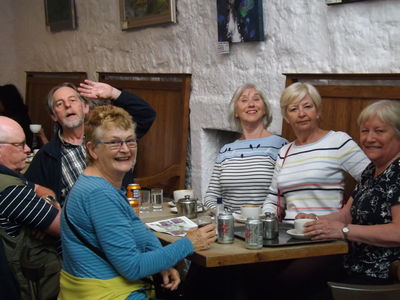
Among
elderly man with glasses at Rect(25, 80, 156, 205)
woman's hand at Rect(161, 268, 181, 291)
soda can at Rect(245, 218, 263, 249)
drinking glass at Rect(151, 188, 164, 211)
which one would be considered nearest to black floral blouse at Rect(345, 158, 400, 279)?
soda can at Rect(245, 218, 263, 249)

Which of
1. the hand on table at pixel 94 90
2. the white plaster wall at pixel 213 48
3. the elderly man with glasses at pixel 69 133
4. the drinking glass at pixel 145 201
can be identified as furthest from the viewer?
the hand on table at pixel 94 90

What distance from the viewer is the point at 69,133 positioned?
13.5 ft

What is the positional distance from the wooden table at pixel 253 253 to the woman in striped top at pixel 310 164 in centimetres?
59

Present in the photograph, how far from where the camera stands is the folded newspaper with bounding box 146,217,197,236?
2959mm

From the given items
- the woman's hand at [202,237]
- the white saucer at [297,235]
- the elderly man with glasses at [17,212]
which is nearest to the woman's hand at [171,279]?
the woman's hand at [202,237]

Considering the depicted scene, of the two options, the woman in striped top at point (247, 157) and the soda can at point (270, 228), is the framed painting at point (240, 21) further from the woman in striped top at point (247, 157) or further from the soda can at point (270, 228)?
the soda can at point (270, 228)

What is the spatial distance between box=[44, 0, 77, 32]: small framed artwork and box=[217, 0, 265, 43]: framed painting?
239 cm

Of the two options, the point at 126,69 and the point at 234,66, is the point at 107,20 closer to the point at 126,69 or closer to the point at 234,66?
the point at 126,69

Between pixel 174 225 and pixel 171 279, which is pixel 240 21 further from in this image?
pixel 171 279

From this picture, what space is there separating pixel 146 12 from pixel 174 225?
2558 millimetres

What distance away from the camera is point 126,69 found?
5.61 metres

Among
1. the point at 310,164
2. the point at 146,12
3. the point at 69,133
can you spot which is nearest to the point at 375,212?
the point at 310,164

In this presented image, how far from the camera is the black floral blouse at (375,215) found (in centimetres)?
272

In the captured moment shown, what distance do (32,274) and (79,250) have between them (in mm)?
497
